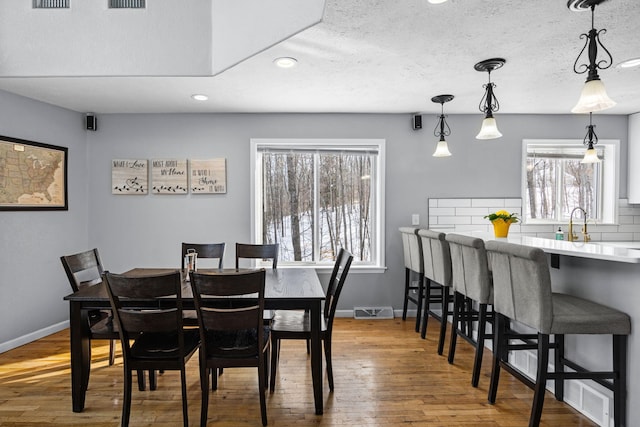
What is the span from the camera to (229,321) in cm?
211

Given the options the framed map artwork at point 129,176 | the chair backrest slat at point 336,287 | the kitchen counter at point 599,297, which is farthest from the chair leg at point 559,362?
the framed map artwork at point 129,176

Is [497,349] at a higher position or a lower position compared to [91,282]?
lower

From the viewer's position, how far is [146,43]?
3.14m

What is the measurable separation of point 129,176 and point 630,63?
15.0 feet

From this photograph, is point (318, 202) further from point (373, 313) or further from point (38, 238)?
point (38, 238)

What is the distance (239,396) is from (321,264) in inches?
82.3


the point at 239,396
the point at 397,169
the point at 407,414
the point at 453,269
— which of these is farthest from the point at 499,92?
the point at 239,396

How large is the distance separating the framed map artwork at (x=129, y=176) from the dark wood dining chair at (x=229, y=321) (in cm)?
250

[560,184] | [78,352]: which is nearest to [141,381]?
[78,352]

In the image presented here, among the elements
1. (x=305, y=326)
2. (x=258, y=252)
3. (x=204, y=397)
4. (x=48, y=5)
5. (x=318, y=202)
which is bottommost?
(x=204, y=397)

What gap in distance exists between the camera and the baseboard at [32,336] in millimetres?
3530

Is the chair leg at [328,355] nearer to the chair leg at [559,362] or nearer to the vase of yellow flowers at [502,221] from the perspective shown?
the chair leg at [559,362]

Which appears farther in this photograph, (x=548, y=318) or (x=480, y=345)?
(x=480, y=345)

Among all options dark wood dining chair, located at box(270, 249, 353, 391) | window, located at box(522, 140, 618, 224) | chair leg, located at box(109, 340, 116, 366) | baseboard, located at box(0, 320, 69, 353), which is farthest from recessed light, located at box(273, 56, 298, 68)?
baseboard, located at box(0, 320, 69, 353)
